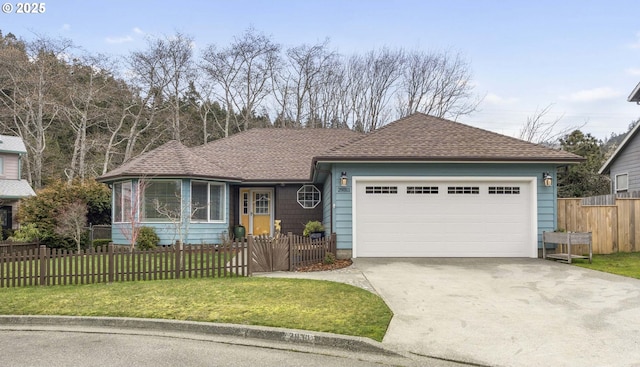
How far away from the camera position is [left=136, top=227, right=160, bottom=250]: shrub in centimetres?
1375

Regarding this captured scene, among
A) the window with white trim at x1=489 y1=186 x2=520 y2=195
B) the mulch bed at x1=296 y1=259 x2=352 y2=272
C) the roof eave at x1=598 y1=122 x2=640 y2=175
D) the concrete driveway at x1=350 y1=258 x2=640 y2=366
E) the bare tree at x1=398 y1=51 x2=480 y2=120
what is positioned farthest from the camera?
the bare tree at x1=398 y1=51 x2=480 y2=120

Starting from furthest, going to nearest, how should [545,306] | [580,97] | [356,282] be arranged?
[580,97] < [356,282] < [545,306]

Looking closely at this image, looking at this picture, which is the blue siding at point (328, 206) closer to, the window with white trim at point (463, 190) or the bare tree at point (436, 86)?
the window with white trim at point (463, 190)

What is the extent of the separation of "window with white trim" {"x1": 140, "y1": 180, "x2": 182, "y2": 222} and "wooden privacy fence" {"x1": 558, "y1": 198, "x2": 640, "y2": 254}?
1203 cm

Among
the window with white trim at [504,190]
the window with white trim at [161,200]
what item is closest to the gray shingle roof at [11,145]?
the window with white trim at [161,200]

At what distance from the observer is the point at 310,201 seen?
17.0 meters

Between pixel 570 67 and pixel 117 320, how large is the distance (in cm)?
2106

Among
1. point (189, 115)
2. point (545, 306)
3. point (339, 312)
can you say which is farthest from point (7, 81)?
point (545, 306)

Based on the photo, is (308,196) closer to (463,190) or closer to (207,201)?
(207,201)

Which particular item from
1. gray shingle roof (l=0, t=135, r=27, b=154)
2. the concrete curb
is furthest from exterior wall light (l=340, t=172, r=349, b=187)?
gray shingle roof (l=0, t=135, r=27, b=154)

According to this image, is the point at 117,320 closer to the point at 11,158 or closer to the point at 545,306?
the point at 545,306

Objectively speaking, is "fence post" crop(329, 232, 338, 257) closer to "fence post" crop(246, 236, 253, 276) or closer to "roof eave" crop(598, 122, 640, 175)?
"fence post" crop(246, 236, 253, 276)

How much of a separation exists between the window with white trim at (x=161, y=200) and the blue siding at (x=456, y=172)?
229 inches

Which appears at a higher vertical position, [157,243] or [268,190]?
[268,190]
